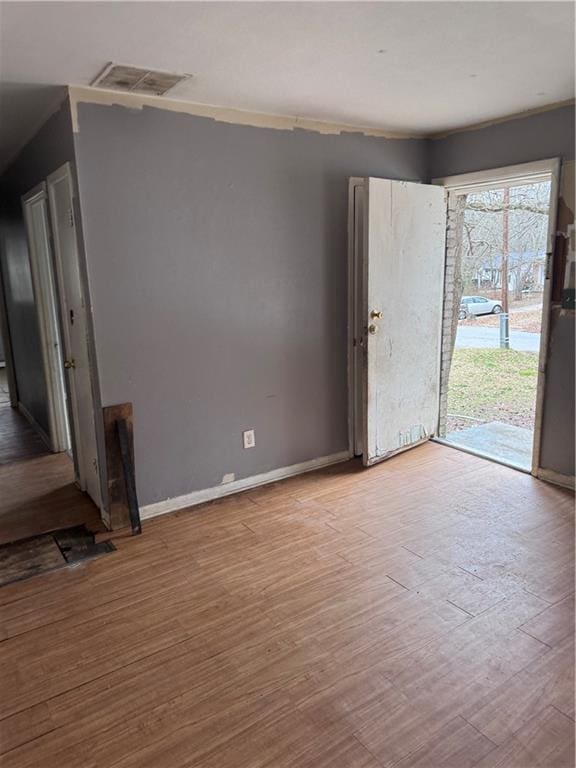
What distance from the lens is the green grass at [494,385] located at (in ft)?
17.3

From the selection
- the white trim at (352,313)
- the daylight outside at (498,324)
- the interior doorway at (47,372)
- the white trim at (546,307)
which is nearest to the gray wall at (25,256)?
the interior doorway at (47,372)

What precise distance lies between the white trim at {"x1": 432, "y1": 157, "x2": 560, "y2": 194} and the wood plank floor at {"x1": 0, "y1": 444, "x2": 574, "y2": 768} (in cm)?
200

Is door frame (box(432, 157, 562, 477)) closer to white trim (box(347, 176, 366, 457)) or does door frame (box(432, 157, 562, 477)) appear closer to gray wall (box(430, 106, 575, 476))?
gray wall (box(430, 106, 575, 476))

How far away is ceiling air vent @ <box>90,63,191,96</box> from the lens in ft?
7.48

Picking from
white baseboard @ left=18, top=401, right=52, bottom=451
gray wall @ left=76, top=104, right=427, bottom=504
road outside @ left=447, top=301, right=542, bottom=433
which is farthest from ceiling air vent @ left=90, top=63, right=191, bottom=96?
road outside @ left=447, top=301, right=542, bottom=433

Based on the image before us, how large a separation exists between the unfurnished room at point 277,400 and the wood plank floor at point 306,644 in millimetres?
12

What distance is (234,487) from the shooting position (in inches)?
133

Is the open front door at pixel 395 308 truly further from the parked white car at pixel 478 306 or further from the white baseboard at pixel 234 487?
the parked white car at pixel 478 306

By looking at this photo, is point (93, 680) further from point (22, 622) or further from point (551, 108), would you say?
point (551, 108)

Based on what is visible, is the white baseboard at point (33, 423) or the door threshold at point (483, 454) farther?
the white baseboard at point (33, 423)

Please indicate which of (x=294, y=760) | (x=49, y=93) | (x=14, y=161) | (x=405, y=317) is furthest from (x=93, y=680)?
(x=14, y=161)

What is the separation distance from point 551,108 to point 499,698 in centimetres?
308

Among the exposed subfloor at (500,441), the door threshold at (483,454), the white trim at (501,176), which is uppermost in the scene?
the white trim at (501,176)

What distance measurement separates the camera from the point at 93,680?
1887 millimetres
